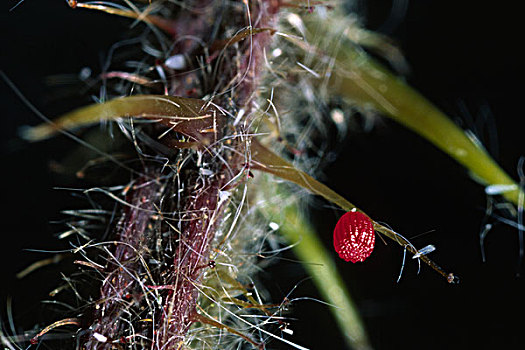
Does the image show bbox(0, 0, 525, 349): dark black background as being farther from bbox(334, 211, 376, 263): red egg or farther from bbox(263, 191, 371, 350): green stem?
bbox(334, 211, 376, 263): red egg

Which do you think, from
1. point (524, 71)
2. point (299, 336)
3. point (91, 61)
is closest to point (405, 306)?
point (299, 336)

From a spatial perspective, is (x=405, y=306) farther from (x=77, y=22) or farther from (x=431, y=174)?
(x=77, y=22)

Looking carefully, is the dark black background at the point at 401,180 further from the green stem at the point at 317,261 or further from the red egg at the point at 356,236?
the red egg at the point at 356,236

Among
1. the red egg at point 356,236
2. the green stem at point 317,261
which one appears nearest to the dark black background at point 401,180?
the green stem at point 317,261

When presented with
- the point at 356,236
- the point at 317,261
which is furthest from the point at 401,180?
the point at 356,236

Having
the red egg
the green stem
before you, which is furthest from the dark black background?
the red egg

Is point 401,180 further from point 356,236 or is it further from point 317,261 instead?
point 356,236
